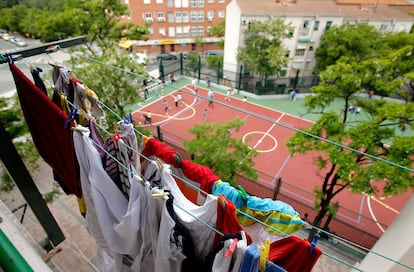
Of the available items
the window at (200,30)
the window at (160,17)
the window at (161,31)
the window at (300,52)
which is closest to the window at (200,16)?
the window at (200,30)

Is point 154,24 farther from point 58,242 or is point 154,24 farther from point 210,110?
point 58,242

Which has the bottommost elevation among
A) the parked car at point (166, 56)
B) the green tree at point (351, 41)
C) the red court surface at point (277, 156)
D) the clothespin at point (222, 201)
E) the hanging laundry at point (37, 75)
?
the red court surface at point (277, 156)

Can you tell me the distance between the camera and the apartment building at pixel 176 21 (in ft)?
84.3

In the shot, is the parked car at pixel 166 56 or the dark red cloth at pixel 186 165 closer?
the dark red cloth at pixel 186 165

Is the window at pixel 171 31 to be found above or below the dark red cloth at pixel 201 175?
below

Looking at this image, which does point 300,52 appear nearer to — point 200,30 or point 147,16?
point 200,30

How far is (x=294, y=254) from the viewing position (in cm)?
139

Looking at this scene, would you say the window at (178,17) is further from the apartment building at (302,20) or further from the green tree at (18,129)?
the green tree at (18,129)

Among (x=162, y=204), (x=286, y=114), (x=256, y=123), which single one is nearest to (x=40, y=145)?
(x=162, y=204)

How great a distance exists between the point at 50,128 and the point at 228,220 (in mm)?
1810

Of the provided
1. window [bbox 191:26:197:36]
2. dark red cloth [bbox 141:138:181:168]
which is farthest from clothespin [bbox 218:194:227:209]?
window [bbox 191:26:197:36]

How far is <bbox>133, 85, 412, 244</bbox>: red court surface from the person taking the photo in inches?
367

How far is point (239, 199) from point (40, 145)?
2.43 m

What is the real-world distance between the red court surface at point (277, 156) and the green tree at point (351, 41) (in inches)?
306
